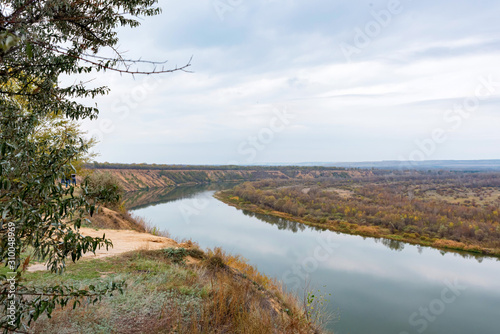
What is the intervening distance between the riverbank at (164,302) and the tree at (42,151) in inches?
43.8

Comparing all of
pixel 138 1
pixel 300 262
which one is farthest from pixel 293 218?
pixel 138 1

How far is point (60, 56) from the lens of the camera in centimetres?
382

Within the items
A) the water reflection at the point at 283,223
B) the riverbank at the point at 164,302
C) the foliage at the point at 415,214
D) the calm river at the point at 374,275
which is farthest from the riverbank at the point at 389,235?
the riverbank at the point at 164,302

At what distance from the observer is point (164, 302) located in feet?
16.9

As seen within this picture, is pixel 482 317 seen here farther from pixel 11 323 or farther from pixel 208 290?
pixel 11 323

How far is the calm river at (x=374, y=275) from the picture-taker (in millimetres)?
12477

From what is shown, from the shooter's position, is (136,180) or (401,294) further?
(136,180)

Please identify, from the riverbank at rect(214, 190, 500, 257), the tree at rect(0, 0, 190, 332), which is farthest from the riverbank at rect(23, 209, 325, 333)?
the riverbank at rect(214, 190, 500, 257)

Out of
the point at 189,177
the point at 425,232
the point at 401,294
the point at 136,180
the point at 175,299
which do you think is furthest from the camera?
the point at 189,177

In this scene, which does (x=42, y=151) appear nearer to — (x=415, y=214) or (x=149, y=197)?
(x=415, y=214)

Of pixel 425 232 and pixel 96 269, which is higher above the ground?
pixel 96 269

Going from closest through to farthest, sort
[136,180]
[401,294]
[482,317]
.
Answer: [482,317] → [401,294] → [136,180]

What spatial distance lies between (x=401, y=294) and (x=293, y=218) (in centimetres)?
2292

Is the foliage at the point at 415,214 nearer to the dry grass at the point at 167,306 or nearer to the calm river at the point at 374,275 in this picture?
the calm river at the point at 374,275
